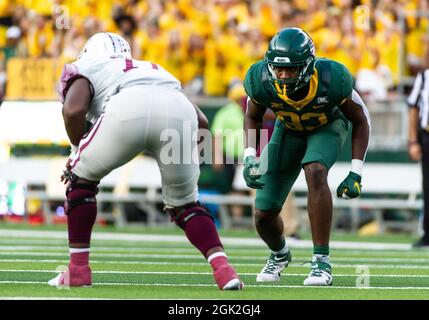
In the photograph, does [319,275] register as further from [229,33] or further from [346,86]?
[229,33]

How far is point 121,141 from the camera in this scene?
6449mm

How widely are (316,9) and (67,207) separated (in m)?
9.85

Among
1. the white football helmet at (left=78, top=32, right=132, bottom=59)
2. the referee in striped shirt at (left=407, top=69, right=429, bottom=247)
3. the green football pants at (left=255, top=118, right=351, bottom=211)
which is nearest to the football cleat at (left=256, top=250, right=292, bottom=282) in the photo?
the green football pants at (left=255, top=118, right=351, bottom=211)

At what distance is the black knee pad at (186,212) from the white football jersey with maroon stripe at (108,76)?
645 millimetres

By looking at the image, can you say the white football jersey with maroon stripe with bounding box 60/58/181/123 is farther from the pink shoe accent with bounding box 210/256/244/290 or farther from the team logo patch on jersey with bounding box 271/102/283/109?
the pink shoe accent with bounding box 210/256/244/290

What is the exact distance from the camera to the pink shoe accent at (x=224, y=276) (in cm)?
647

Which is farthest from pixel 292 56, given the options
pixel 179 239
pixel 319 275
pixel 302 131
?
pixel 179 239

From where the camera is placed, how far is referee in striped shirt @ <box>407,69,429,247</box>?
11938 millimetres

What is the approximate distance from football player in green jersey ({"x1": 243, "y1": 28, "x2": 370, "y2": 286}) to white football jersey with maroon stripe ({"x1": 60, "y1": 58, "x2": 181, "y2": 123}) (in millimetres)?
669

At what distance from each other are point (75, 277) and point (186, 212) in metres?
0.68

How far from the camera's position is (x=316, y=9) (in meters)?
16.0

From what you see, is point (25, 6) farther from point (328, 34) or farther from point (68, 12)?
point (328, 34)

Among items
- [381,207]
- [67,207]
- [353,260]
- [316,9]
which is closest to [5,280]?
[67,207]
